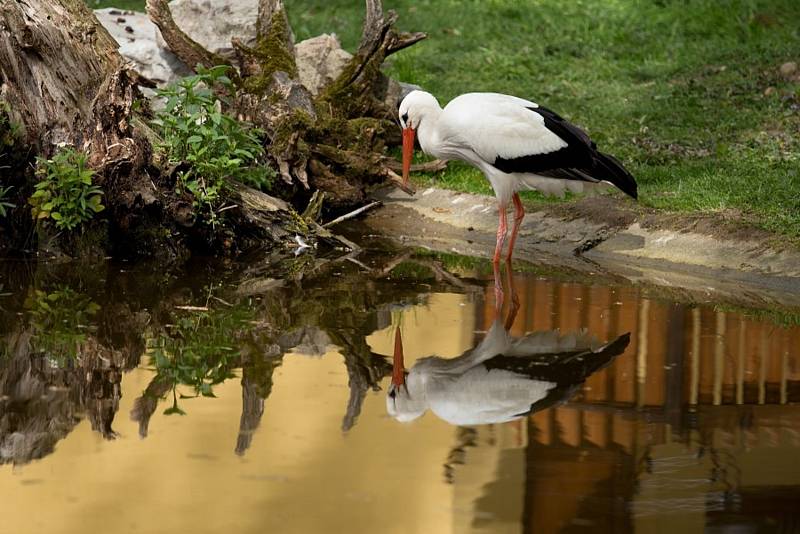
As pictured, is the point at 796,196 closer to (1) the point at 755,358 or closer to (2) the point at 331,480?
(1) the point at 755,358

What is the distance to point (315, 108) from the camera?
9984 millimetres

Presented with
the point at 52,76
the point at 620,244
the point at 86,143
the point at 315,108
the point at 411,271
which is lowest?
the point at 411,271

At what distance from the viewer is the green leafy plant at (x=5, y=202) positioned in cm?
802

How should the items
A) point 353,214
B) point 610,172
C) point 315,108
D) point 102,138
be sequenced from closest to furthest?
point 610,172
point 102,138
point 353,214
point 315,108

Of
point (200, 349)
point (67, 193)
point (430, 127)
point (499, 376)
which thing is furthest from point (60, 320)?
point (430, 127)

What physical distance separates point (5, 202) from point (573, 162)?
12.0 feet

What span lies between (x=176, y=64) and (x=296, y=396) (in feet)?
21.0

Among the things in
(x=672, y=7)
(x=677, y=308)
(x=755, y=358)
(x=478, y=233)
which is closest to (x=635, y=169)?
(x=478, y=233)

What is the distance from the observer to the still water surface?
4.17 meters

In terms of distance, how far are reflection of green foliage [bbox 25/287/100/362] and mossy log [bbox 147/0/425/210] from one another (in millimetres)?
2506

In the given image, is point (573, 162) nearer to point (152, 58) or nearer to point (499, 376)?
point (499, 376)

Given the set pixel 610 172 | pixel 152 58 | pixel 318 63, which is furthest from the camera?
pixel 152 58

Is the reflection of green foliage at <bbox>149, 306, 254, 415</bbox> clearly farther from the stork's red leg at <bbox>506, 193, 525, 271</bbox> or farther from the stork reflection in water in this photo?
the stork's red leg at <bbox>506, 193, 525, 271</bbox>

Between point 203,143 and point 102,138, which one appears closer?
point 102,138
